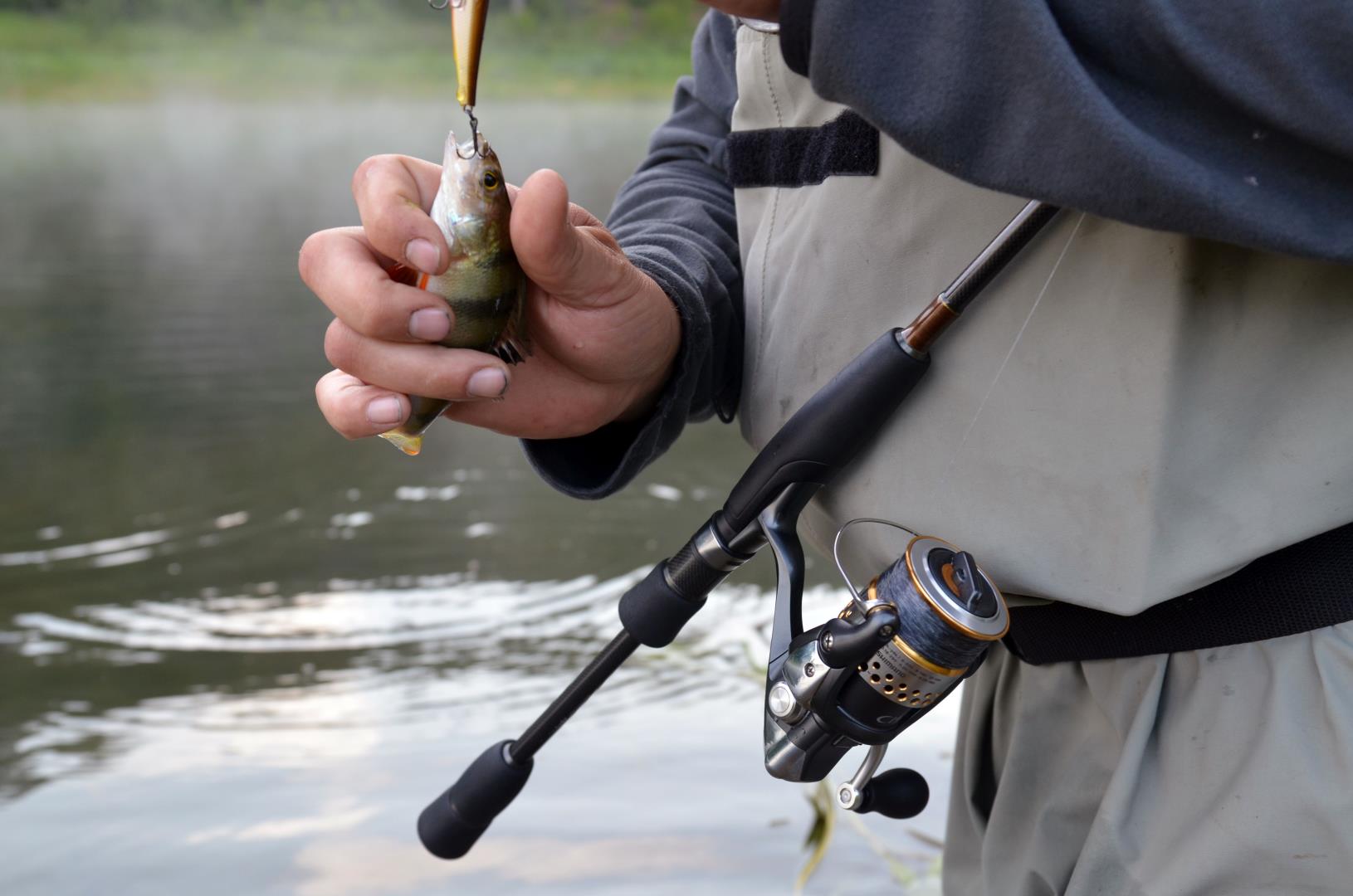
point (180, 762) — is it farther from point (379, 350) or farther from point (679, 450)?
point (679, 450)

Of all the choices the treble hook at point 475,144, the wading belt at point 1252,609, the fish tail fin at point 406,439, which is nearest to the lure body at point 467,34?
the treble hook at point 475,144

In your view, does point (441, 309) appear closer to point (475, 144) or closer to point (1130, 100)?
point (475, 144)

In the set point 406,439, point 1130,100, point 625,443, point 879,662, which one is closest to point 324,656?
point 625,443

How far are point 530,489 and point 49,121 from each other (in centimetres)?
786

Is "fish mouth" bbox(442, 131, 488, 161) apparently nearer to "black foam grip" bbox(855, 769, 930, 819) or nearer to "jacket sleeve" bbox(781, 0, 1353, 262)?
"jacket sleeve" bbox(781, 0, 1353, 262)

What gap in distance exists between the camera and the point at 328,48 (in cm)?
1084

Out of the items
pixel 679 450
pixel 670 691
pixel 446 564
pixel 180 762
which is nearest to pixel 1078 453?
pixel 670 691

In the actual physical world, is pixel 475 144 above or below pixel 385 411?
above

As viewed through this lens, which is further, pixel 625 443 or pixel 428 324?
pixel 625 443

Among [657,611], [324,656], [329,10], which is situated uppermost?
[329,10]

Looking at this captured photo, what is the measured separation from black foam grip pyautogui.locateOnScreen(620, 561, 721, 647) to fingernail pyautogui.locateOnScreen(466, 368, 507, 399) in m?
0.29

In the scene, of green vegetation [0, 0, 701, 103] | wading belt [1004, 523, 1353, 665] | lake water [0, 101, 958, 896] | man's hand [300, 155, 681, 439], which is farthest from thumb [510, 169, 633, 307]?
green vegetation [0, 0, 701, 103]

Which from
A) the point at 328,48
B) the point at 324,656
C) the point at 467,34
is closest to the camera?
the point at 467,34

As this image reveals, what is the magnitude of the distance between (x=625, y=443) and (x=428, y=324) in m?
0.31
